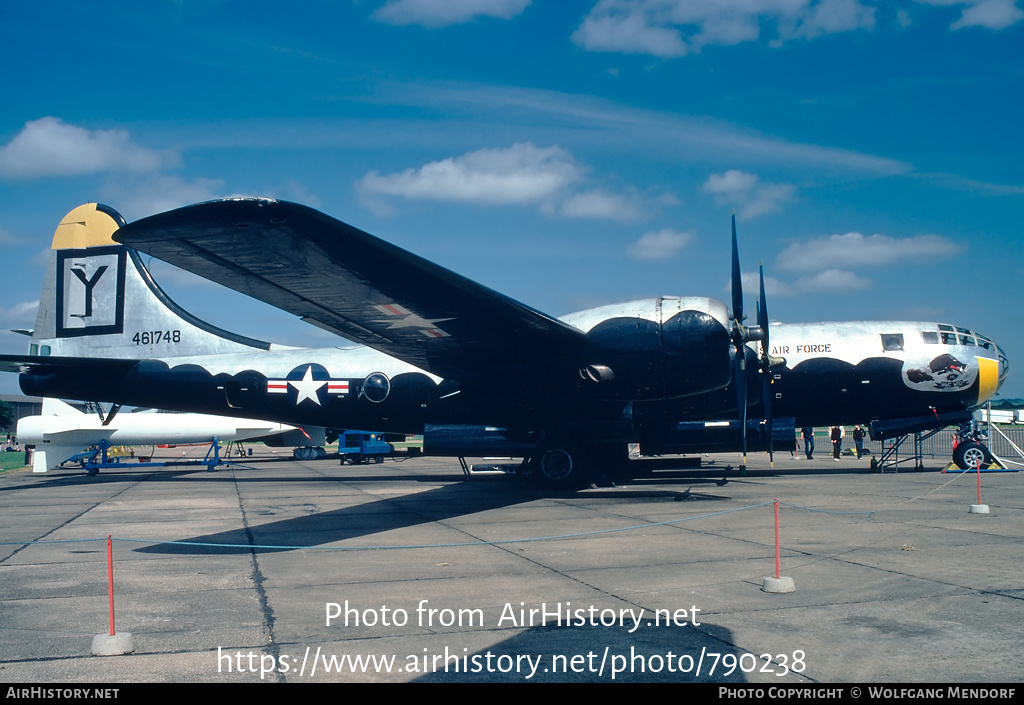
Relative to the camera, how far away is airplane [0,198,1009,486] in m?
14.4

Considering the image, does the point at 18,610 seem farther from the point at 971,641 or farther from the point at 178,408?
the point at 178,408

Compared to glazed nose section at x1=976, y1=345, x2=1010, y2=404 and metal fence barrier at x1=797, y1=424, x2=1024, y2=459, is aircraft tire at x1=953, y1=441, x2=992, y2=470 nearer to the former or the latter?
glazed nose section at x1=976, y1=345, x2=1010, y2=404

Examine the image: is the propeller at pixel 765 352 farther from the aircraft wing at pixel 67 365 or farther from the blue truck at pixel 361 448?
the blue truck at pixel 361 448

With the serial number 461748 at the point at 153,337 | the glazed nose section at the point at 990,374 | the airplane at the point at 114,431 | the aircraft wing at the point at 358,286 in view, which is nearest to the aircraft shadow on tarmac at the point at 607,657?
the aircraft wing at the point at 358,286

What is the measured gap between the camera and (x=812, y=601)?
282 inches

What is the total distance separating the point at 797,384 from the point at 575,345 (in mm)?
8126

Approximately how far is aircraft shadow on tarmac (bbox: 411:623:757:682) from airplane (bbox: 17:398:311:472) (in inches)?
949

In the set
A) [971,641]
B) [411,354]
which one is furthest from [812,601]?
[411,354]

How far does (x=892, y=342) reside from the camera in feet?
66.2

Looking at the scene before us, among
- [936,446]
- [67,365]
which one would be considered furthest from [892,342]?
[936,446]

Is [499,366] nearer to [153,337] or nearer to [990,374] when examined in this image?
[153,337]

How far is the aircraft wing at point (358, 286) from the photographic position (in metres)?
8.77

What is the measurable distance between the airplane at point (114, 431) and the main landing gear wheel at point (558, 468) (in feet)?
48.6

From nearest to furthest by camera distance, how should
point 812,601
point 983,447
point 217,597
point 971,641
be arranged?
point 971,641 < point 812,601 < point 217,597 < point 983,447
